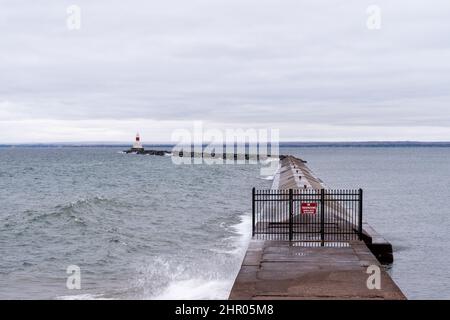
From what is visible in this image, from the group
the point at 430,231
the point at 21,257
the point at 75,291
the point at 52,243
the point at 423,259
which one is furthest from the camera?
the point at 430,231

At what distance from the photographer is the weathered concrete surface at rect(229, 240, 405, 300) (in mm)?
11586

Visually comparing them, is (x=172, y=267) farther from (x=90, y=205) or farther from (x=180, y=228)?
(x=90, y=205)

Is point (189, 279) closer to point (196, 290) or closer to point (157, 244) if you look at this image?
point (196, 290)

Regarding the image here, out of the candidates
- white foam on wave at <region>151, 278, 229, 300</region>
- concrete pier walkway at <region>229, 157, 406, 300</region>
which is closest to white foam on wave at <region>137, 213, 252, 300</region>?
white foam on wave at <region>151, 278, 229, 300</region>

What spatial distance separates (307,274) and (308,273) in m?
0.09

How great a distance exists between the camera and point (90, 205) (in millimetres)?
37250

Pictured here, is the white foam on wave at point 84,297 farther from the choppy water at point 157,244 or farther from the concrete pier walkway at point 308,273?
the concrete pier walkway at point 308,273

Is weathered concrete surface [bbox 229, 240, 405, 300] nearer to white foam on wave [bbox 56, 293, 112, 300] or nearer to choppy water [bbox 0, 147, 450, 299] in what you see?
choppy water [bbox 0, 147, 450, 299]

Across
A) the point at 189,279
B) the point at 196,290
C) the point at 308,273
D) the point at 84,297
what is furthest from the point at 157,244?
the point at 308,273

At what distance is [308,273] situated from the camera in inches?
520
